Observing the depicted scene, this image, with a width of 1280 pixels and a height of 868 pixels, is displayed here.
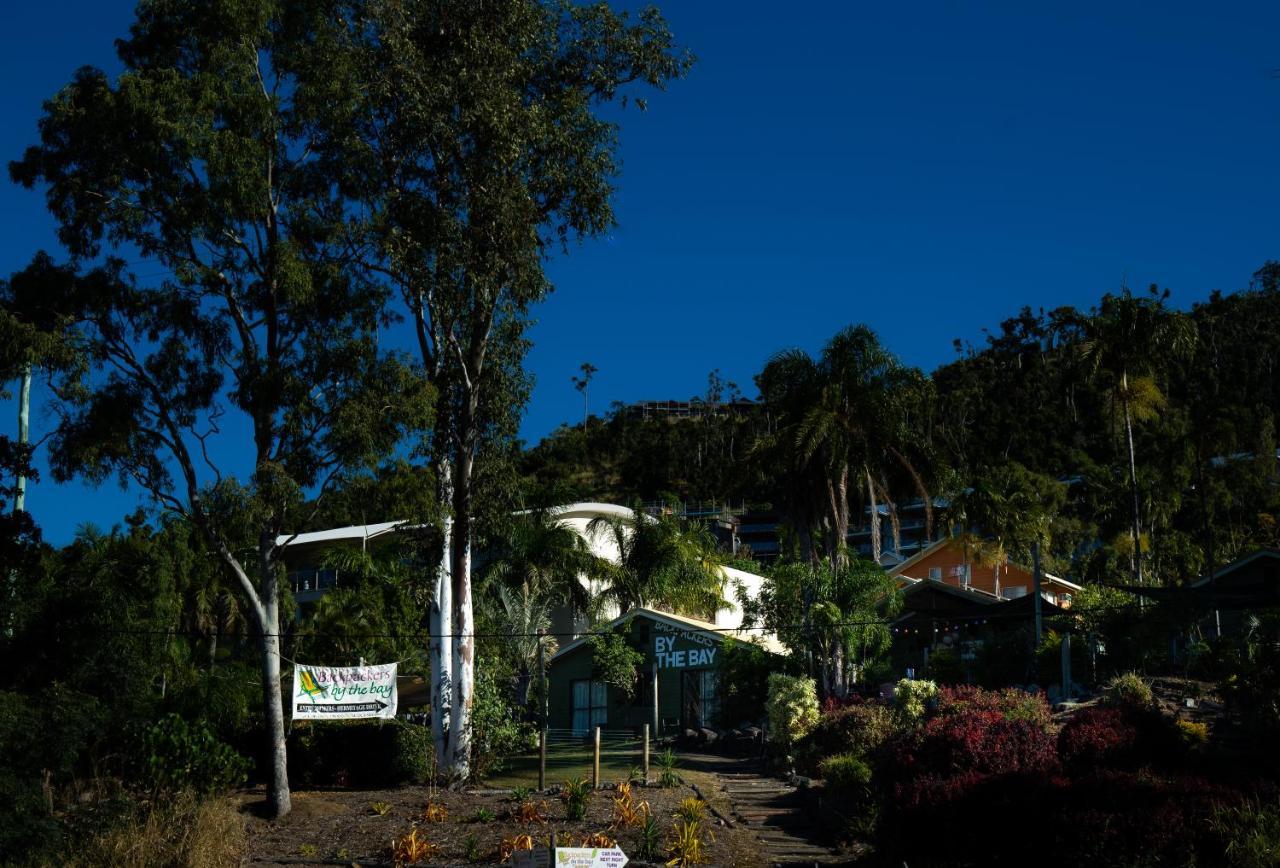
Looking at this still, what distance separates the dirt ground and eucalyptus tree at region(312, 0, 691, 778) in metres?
3.38

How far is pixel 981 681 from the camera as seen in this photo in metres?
34.8

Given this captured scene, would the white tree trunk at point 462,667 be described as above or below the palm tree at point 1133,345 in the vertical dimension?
below

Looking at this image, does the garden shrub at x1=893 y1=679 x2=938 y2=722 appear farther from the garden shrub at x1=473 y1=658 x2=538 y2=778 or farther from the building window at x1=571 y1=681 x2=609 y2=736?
the building window at x1=571 y1=681 x2=609 y2=736

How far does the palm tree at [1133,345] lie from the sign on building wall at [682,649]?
17.4 meters

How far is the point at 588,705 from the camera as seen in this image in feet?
138

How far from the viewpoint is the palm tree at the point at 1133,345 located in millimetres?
46594

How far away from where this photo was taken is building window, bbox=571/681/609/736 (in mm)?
41844

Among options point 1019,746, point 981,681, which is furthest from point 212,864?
point 981,681

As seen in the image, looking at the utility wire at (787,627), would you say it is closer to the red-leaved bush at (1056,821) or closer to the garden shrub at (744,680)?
the garden shrub at (744,680)

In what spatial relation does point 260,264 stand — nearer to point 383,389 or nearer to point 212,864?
point 383,389

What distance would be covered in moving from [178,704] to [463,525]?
8082 millimetres

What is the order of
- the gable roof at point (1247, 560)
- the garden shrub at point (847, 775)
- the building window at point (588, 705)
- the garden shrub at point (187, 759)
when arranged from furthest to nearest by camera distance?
the building window at point (588, 705) < the gable roof at point (1247, 560) < the garden shrub at point (187, 759) < the garden shrub at point (847, 775)

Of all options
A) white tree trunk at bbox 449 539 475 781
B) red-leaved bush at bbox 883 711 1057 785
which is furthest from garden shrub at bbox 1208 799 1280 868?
white tree trunk at bbox 449 539 475 781

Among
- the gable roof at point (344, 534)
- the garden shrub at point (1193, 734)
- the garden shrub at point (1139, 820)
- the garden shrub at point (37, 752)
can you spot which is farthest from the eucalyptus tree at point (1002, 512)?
the garden shrub at point (37, 752)
